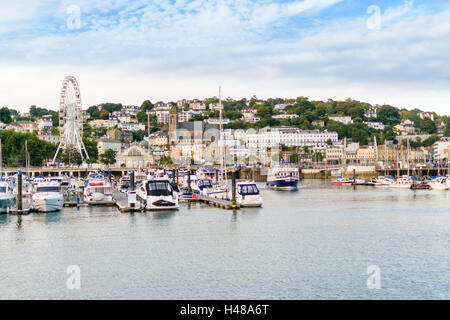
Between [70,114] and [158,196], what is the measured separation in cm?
5349

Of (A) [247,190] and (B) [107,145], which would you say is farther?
(B) [107,145]

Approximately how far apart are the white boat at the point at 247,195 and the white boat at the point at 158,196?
4562 millimetres

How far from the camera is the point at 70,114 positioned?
91.6 metres

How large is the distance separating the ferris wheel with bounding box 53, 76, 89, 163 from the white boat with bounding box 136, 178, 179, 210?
47.1 meters

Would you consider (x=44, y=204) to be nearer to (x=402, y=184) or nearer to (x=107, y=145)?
(x=402, y=184)

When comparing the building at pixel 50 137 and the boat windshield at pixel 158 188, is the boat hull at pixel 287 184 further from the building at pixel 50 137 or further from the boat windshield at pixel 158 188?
the building at pixel 50 137

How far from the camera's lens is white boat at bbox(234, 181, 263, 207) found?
44.1 meters

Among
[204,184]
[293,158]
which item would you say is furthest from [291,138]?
[204,184]

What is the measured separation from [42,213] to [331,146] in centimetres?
14524

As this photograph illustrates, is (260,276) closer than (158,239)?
Yes

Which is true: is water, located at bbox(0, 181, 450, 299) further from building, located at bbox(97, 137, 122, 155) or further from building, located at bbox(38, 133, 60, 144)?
building, located at bbox(97, 137, 122, 155)
